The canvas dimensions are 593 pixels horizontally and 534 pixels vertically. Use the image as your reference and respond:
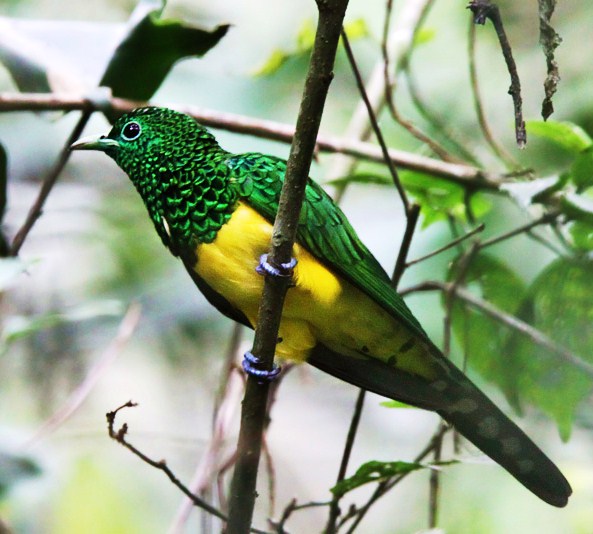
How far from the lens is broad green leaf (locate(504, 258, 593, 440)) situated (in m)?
2.50

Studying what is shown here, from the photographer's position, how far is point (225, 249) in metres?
2.30

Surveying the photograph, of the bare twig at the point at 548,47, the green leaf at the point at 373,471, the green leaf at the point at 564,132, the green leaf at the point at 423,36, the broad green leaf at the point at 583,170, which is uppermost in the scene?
the green leaf at the point at 423,36

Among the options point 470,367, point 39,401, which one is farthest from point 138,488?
point 470,367

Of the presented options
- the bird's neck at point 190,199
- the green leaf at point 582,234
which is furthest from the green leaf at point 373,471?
the green leaf at point 582,234

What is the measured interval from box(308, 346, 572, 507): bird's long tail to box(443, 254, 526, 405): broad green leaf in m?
0.21

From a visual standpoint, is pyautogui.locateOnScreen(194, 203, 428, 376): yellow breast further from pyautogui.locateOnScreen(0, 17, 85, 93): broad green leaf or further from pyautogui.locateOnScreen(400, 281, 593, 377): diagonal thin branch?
pyautogui.locateOnScreen(0, 17, 85, 93): broad green leaf

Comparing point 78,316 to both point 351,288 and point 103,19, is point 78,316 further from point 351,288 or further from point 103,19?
point 103,19

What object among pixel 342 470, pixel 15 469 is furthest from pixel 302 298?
pixel 15 469

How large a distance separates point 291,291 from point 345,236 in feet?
0.71

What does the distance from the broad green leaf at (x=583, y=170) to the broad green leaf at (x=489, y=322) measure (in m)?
0.45

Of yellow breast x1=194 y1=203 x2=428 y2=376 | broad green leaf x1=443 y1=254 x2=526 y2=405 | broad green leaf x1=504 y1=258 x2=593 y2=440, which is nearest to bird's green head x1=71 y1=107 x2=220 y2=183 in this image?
yellow breast x1=194 y1=203 x2=428 y2=376

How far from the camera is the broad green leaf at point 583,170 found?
7.77 ft

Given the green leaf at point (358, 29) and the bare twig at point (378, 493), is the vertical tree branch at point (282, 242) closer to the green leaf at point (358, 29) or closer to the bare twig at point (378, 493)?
the bare twig at point (378, 493)

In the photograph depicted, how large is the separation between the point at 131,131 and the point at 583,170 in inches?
49.9
